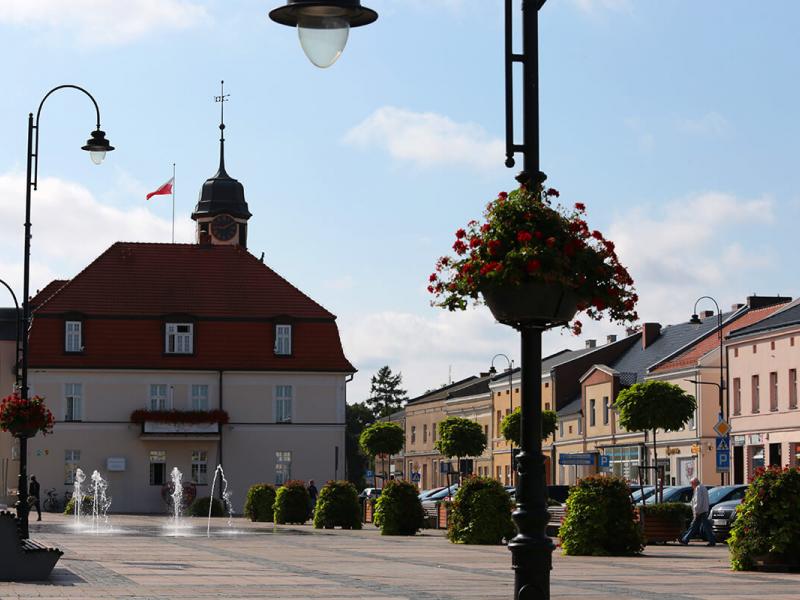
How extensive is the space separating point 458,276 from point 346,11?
2448mm

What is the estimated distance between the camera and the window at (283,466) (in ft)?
239

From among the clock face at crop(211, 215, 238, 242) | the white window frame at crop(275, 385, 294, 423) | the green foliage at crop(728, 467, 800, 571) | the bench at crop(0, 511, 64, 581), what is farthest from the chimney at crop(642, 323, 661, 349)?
the bench at crop(0, 511, 64, 581)

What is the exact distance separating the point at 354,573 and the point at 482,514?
481 inches

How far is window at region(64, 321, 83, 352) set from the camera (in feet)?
236

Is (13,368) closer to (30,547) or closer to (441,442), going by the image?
(441,442)

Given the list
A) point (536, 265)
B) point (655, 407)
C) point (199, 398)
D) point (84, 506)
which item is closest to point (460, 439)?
point (199, 398)

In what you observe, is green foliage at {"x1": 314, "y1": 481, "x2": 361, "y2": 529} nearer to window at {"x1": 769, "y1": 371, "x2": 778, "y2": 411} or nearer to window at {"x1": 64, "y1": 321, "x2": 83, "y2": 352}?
window at {"x1": 769, "y1": 371, "x2": 778, "y2": 411}

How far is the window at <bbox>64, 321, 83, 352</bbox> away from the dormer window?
3.97 metres

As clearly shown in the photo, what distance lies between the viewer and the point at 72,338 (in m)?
72.2

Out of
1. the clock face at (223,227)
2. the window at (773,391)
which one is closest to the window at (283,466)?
the clock face at (223,227)

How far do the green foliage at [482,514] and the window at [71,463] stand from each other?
3803 cm

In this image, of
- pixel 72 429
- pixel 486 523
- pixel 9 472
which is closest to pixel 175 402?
pixel 72 429

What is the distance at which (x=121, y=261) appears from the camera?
7525 centimetres

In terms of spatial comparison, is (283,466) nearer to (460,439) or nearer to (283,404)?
(283,404)
